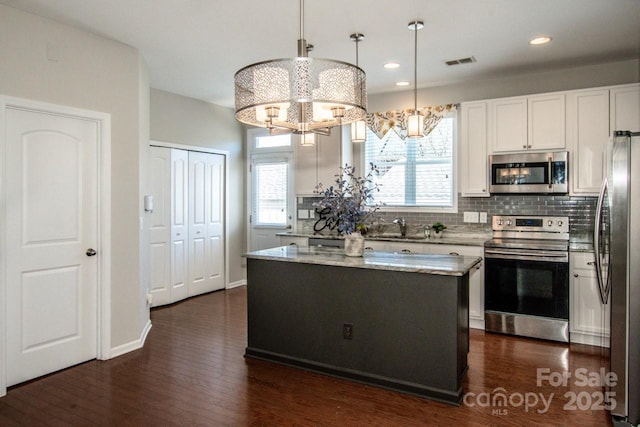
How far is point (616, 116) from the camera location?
159 inches

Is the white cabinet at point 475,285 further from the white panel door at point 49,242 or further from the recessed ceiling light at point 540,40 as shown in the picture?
the white panel door at point 49,242

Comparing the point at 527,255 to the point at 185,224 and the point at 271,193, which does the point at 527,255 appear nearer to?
the point at 271,193

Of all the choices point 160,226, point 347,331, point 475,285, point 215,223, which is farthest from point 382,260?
point 215,223

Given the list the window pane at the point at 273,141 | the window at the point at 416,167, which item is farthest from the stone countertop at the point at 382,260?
the window pane at the point at 273,141

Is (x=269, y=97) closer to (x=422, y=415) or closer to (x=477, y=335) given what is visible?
(x=422, y=415)

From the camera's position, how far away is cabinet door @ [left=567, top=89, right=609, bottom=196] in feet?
13.5

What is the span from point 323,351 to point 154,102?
376cm

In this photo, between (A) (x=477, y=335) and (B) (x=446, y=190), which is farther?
(B) (x=446, y=190)

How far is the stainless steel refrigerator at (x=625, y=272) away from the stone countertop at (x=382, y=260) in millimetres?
866

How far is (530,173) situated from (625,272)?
2.08 m

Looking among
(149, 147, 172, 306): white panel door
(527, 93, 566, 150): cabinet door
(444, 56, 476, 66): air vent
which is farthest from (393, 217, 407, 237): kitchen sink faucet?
(149, 147, 172, 306): white panel door

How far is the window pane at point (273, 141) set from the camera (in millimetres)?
6338

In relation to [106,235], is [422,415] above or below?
below

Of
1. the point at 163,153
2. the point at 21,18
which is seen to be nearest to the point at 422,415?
the point at 21,18
